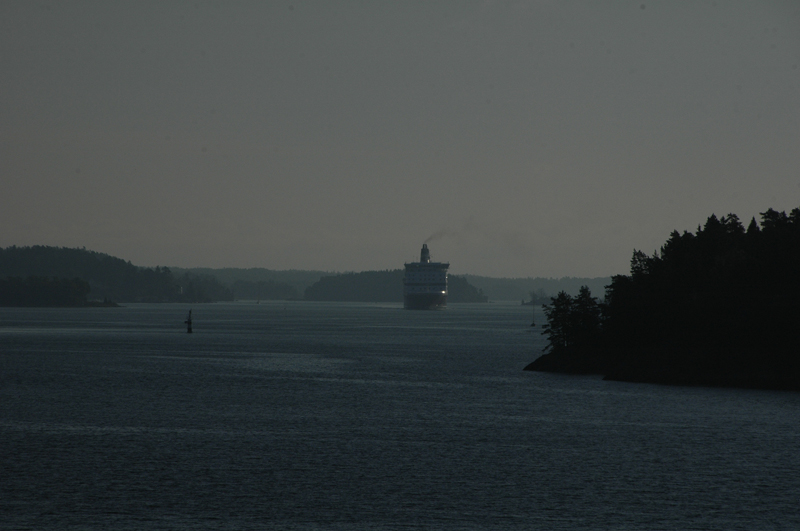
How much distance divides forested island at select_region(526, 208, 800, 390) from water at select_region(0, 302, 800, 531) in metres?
3.95

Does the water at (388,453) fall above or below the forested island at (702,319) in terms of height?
below

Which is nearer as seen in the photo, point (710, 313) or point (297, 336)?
point (710, 313)

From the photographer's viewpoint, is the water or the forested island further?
the forested island

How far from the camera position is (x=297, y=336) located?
135875mm

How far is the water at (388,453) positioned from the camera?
25.9 m

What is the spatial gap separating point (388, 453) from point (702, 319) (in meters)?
35.1

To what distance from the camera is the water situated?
25.9 metres

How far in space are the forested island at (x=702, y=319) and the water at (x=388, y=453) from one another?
13.0ft

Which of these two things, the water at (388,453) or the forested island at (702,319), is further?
the forested island at (702,319)

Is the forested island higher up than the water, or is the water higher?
the forested island

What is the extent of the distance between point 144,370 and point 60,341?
45805 mm

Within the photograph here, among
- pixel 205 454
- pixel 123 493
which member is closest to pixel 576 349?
pixel 205 454

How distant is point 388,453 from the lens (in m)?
35.7

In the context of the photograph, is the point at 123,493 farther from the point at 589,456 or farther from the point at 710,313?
the point at 710,313
